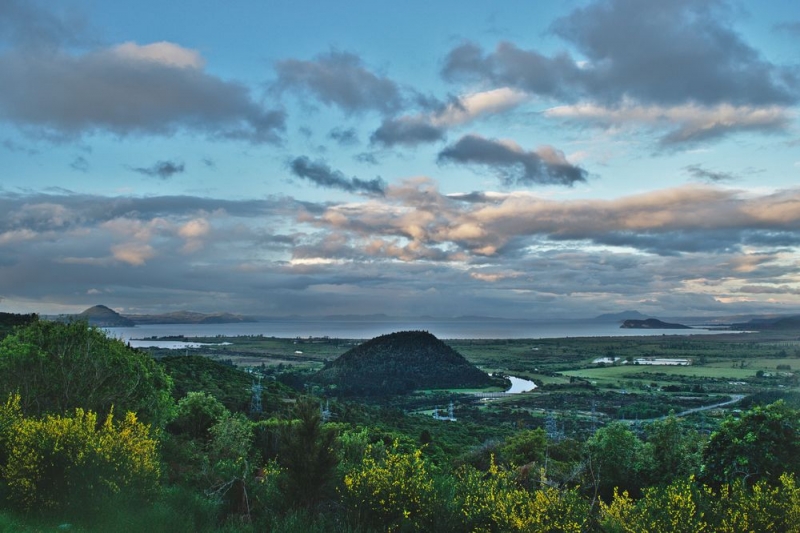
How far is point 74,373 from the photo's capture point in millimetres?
25312

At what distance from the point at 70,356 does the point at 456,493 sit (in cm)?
2020

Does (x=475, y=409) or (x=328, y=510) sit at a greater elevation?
(x=328, y=510)

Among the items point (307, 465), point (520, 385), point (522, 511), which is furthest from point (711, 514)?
point (520, 385)

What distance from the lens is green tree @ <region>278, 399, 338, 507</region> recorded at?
52.4ft

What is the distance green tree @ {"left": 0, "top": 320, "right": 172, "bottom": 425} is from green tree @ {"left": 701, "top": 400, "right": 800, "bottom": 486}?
24.5m

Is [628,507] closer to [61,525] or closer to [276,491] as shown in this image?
[276,491]

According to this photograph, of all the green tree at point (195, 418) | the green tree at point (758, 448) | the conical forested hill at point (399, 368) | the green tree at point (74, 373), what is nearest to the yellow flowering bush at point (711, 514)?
the green tree at point (758, 448)

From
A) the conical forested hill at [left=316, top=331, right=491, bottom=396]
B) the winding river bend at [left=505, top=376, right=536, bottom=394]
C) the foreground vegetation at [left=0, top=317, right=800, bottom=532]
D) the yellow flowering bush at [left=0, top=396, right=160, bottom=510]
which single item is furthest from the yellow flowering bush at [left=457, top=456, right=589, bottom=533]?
the winding river bend at [left=505, top=376, right=536, bottom=394]

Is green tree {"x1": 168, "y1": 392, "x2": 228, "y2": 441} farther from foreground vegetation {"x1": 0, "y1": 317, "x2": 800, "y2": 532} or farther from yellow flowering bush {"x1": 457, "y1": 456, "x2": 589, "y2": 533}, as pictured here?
yellow flowering bush {"x1": 457, "y1": 456, "x2": 589, "y2": 533}

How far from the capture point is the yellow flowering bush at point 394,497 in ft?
43.2

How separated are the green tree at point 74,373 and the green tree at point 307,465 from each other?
42.5 feet

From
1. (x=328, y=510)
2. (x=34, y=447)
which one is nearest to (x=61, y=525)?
(x=34, y=447)

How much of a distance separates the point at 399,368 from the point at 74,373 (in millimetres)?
98865

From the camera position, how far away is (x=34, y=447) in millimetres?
14469
